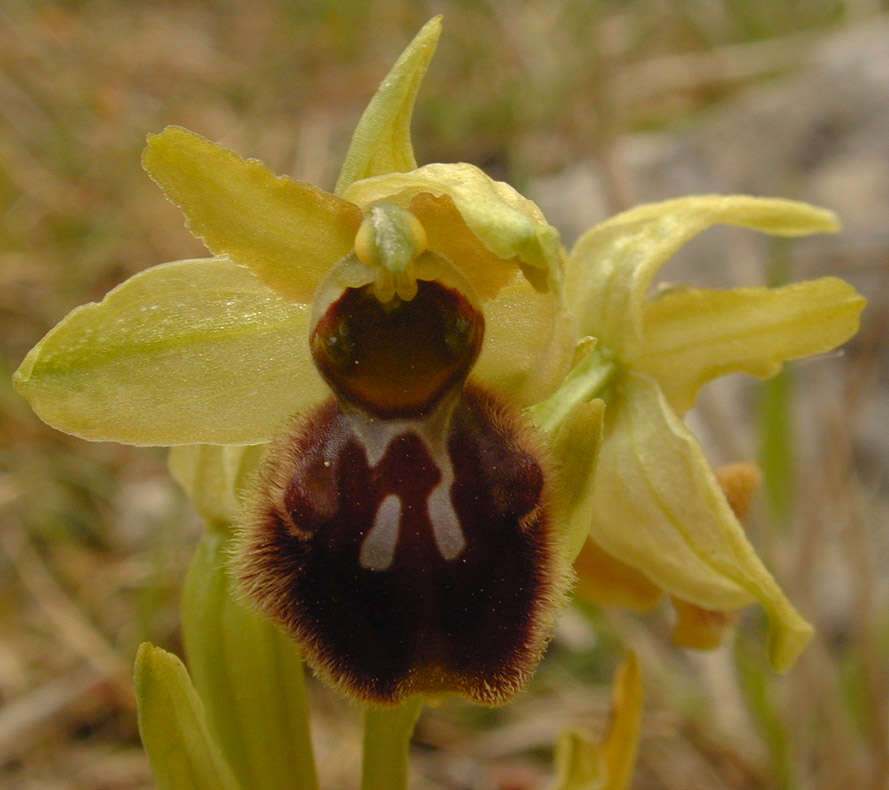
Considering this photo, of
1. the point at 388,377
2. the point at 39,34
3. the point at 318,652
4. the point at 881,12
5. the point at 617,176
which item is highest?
the point at 388,377

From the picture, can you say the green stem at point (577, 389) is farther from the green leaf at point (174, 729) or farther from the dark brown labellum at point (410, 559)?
the green leaf at point (174, 729)

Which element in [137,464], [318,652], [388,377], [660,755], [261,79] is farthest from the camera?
[261,79]

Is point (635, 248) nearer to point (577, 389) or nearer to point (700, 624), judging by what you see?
point (577, 389)

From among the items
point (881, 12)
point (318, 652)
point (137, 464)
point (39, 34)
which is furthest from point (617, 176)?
point (881, 12)

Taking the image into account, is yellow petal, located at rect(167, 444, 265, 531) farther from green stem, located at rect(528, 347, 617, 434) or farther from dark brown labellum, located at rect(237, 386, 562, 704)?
green stem, located at rect(528, 347, 617, 434)

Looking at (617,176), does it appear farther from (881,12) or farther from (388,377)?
(881,12)

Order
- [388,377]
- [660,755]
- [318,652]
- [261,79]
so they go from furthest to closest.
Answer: [261,79] → [660,755] → [388,377] → [318,652]

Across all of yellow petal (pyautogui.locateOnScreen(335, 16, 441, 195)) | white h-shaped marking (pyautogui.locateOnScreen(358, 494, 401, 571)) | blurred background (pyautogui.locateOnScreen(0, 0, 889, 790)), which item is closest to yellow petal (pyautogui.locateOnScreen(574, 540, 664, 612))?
white h-shaped marking (pyautogui.locateOnScreen(358, 494, 401, 571))

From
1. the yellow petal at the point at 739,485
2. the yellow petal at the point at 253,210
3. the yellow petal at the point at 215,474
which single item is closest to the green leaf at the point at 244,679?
the yellow petal at the point at 215,474

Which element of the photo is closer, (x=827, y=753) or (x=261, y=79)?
(x=827, y=753)
